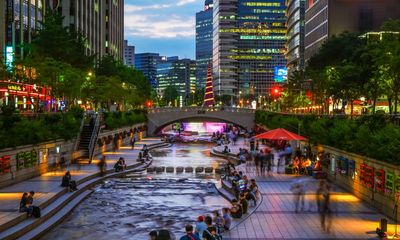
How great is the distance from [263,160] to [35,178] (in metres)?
16.4

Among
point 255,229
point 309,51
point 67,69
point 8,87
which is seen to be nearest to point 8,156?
Answer: point 255,229

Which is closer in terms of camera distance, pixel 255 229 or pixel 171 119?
pixel 255 229

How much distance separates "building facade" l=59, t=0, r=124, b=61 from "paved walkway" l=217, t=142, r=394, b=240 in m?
68.6

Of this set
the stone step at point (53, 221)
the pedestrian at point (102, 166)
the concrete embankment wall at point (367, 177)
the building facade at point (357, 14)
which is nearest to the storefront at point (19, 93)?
the pedestrian at point (102, 166)

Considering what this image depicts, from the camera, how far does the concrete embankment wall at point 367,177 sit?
2509cm

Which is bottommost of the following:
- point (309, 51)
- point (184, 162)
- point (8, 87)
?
point (184, 162)

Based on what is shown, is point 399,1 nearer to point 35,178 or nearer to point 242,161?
point 242,161

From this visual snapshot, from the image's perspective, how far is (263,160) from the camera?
42.3 m

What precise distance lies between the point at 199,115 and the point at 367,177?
8038cm

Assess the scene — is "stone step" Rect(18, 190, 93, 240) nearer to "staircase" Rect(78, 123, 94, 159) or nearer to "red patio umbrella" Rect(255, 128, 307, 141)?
"red patio umbrella" Rect(255, 128, 307, 141)

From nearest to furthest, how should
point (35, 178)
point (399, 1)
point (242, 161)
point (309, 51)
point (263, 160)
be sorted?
point (35, 178) < point (263, 160) < point (242, 161) < point (399, 1) < point (309, 51)

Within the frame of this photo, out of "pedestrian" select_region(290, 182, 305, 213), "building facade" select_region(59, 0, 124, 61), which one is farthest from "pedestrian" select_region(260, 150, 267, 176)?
"building facade" select_region(59, 0, 124, 61)

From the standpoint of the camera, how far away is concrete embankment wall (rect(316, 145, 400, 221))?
25.1 meters

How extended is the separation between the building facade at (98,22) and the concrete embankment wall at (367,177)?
6514 centimetres
